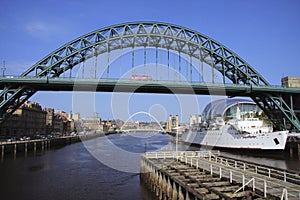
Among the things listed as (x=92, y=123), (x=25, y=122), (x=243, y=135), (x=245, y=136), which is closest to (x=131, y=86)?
(x=245, y=136)

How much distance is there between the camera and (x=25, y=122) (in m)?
79.6

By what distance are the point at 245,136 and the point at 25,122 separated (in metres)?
63.7

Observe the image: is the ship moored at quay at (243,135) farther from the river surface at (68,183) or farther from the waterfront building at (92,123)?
the waterfront building at (92,123)

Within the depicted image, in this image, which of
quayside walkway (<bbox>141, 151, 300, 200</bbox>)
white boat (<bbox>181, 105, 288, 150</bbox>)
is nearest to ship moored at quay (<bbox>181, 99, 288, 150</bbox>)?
white boat (<bbox>181, 105, 288, 150</bbox>)

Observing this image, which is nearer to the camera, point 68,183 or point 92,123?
point 68,183

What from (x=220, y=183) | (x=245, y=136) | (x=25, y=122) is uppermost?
(x=25, y=122)

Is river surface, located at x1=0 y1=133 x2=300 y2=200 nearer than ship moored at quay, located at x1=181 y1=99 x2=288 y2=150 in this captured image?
Yes

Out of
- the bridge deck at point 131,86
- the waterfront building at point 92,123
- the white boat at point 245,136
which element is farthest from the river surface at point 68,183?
the waterfront building at point 92,123

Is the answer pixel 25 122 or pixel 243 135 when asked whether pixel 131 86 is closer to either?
pixel 243 135

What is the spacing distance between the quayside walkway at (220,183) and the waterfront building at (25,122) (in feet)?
196

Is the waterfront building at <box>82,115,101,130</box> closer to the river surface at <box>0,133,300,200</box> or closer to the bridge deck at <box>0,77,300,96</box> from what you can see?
the bridge deck at <box>0,77,300,96</box>

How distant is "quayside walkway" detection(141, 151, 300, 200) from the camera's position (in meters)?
12.1

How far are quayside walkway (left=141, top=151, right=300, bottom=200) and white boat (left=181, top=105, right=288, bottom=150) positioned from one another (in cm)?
2269

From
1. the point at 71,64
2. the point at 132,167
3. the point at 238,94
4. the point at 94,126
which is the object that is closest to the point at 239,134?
the point at 238,94
